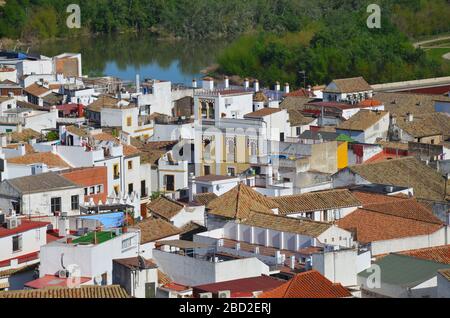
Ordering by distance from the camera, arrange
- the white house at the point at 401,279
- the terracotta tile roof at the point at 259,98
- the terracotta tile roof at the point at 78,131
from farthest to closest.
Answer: the terracotta tile roof at the point at 259,98 < the terracotta tile roof at the point at 78,131 < the white house at the point at 401,279

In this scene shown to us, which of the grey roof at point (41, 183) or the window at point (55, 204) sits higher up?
the grey roof at point (41, 183)

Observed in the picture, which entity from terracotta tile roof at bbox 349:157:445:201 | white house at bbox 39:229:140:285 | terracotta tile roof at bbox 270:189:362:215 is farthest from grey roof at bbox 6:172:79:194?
terracotta tile roof at bbox 349:157:445:201

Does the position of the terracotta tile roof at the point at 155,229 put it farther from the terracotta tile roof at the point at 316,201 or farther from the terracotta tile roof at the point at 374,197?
the terracotta tile roof at the point at 374,197

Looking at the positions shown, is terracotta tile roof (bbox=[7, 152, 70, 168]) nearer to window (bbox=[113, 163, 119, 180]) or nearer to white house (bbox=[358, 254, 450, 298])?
window (bbox=[113, 163, 119, 180])

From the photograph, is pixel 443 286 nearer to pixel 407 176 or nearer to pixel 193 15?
pixel 407 176

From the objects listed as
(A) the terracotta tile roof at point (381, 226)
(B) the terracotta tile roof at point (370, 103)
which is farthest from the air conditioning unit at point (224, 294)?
(B) the terracotta tile roof at point (370, 103)
